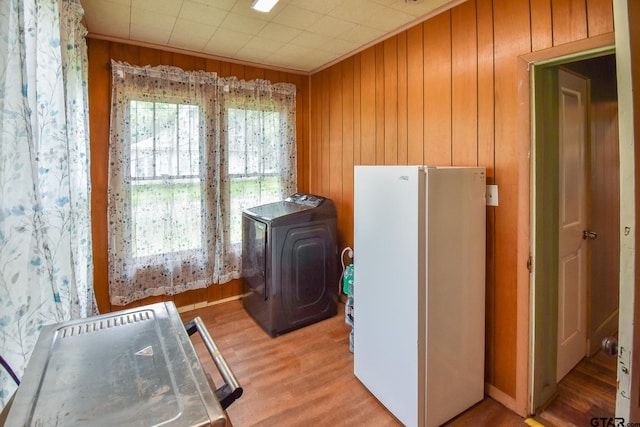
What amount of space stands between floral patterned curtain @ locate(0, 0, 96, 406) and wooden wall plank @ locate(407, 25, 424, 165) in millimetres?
2181

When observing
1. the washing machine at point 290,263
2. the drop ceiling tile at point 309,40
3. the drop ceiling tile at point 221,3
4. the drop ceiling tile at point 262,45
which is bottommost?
the washing machine at point 290,263

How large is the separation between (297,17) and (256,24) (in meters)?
0.34

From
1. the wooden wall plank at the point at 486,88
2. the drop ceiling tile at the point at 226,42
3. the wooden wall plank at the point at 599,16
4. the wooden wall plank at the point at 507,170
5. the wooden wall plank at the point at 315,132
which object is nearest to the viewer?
the wooden wall plank at the point at 599,16

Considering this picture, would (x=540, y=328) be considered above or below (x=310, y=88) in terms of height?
below

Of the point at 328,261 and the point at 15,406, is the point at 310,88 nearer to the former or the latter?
the point at 328,261

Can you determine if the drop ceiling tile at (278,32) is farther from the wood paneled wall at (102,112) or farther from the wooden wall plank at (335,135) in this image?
the wood paneled wall at (102,112)

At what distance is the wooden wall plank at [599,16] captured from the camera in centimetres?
148

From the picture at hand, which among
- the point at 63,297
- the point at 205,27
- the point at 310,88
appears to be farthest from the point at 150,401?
the point at 310,88

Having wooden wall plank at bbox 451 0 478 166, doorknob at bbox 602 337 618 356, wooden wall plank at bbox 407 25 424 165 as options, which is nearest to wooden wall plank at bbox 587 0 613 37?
wooden wall plank at bbox 451 0 478 166

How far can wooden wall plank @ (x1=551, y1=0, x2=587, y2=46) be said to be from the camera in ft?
5.16

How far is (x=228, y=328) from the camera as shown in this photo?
9.90 ft

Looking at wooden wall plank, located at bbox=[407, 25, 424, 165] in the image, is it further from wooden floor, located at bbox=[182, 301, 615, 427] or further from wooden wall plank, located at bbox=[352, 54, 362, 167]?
wooden floor, located at bbox=[182, 301, 615, 427]

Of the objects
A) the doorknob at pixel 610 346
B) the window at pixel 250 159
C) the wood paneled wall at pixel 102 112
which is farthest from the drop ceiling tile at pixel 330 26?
the doorknob at pixel 610 346

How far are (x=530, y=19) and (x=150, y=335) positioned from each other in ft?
7.68
